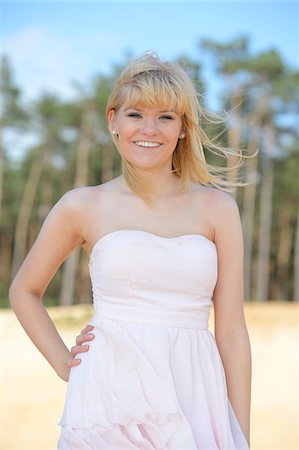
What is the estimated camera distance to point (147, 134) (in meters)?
2.74

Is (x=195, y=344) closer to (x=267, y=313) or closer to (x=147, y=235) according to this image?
(x=147, y=235)

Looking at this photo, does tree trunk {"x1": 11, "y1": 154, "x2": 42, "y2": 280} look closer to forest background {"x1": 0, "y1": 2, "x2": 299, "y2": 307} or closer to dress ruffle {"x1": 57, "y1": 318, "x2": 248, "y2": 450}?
forest background {"x1": 0, "y1": 2, "x2": 299, "y2": 307}

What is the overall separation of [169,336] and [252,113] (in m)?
28.5

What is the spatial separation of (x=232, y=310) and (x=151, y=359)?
425 millimetres

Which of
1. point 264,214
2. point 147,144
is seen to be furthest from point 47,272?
point 264,214

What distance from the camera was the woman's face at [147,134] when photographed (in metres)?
2.75

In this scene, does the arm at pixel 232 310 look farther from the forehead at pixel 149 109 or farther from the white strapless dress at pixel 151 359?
the forehead at pixel 149 109

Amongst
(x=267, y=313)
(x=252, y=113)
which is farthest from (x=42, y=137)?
(x=267, y=313)

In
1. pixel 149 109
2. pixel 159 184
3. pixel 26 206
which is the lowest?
pixel 26 206

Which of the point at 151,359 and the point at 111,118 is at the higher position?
the point at 111,118

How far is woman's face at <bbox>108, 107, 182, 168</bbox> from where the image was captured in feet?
9.02

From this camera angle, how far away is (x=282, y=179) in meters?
35.7

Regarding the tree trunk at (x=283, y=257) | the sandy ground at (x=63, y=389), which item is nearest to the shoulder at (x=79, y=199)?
the sandy ground at (x=63, y=389)

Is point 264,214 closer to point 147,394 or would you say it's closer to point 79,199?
point 79,199
